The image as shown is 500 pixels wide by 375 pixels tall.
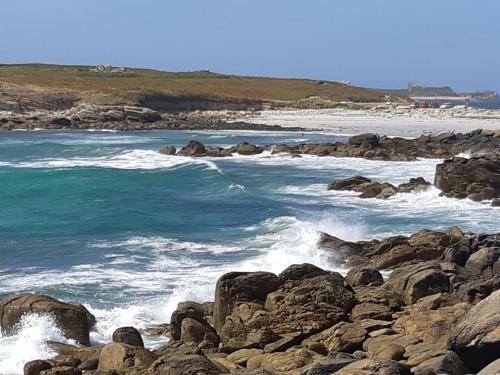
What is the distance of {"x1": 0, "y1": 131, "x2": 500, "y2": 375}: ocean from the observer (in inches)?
731

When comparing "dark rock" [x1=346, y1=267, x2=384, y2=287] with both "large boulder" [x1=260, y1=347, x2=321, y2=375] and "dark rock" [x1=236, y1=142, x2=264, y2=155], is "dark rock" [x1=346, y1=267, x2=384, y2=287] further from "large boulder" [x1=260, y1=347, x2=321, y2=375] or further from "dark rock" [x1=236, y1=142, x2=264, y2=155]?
"dark rock" [x1=236, y1=142, x2=264, y2=155]

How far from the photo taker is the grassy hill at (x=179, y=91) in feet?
306

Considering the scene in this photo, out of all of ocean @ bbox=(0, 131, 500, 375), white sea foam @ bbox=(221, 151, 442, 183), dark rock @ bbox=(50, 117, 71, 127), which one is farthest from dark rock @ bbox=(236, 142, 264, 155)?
dark rock @ bbox=(50, 117, 71, 127)

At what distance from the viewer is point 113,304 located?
17781 mm

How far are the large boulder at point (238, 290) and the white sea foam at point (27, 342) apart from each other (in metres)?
3.02

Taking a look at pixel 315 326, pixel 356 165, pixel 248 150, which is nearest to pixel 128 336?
pixel 315 326

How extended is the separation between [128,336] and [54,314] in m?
1.67

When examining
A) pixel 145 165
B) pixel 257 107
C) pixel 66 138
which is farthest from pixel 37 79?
pixel 145 165

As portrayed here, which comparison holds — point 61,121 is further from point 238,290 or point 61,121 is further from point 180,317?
point 238,290

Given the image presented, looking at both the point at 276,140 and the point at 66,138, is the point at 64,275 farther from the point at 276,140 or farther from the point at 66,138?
the point at 66,138

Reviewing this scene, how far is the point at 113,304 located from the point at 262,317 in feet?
17.0

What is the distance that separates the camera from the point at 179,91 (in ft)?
335

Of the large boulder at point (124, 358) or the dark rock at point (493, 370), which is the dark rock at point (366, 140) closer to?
the large boulder at point (124, 358)

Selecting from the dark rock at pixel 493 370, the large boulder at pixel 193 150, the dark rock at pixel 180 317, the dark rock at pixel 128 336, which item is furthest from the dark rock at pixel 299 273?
the large boulder at pixel 193 150
